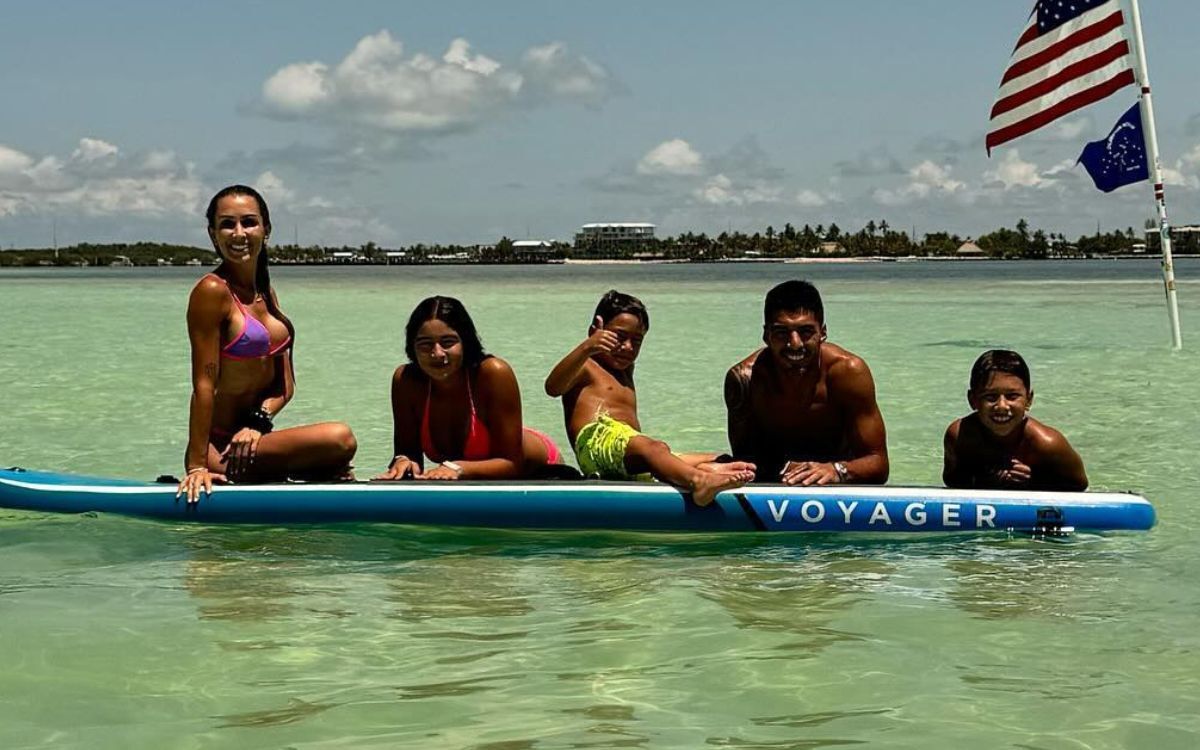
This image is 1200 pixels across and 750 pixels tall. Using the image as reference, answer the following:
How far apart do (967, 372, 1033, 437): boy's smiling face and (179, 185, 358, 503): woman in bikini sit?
2724mm

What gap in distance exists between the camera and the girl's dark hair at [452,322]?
17.9 ft

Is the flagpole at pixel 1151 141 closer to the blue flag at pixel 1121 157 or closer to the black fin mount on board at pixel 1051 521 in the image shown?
the blue flag at pixel 1121 157

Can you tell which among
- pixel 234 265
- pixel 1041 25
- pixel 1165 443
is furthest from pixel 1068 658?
pixel 1041 25

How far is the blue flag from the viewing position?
526 inches

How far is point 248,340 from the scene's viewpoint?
5.44 meters

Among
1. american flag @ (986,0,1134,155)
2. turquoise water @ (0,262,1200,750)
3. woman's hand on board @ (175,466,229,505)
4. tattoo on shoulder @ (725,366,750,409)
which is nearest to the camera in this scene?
turquoise water @ (0,262,1200,750)

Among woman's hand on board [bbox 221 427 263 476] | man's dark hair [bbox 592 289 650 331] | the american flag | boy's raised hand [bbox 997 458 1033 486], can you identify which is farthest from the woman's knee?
the american flag

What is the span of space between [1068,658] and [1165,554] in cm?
168

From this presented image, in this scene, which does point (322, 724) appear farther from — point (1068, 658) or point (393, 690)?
point (1068, 658)

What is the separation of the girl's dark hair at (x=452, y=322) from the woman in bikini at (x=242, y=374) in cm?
54

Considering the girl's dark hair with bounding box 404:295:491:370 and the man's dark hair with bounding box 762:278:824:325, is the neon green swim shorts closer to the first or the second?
the girl's dark hair with bounding box 404:295:491:370

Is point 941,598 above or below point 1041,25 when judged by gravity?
below

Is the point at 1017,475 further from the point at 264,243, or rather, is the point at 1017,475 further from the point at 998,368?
the point at 264,243

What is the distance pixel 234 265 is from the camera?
5.41 m
